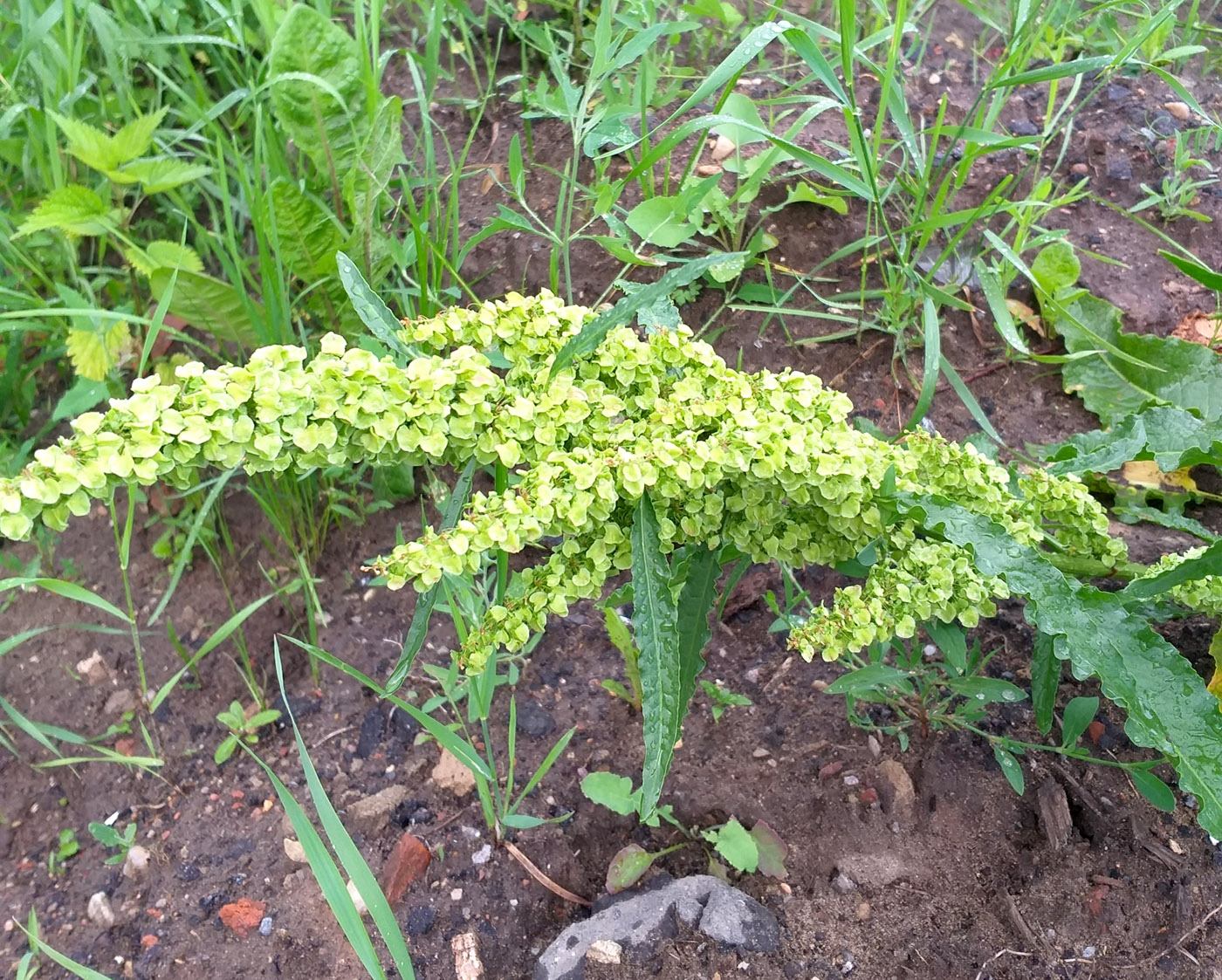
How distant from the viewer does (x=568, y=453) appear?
1.14 metres

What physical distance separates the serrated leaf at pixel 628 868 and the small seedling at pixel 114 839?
37.7 inches

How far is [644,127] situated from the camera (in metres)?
1.96

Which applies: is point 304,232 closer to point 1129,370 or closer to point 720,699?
point 720,699

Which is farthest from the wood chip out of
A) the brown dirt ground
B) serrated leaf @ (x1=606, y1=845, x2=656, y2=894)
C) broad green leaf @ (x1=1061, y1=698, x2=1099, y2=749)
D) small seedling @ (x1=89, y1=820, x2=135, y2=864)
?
small seedling @ (x1=89, y1=820, x2=135, y2=864)

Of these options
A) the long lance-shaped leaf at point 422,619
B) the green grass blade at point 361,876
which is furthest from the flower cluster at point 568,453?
the green grass blade at point 361,876

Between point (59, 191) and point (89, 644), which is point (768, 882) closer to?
point (89, 644)

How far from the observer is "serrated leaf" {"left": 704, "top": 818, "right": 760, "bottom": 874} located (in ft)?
5.14

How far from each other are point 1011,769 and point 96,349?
6.99 ft

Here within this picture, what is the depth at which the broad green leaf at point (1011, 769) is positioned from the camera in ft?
4.99

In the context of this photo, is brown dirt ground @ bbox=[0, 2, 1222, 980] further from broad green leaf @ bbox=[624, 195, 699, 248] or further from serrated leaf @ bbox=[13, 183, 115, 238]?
serrated leaf @ bbox=[13, 183, 115, 238]

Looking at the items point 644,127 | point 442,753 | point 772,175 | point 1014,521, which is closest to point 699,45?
point 772,175

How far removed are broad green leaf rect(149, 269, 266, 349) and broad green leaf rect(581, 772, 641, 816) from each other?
120 centimetres

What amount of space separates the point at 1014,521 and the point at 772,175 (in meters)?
1.45

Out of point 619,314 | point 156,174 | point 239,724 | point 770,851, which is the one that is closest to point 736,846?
point 770,851
